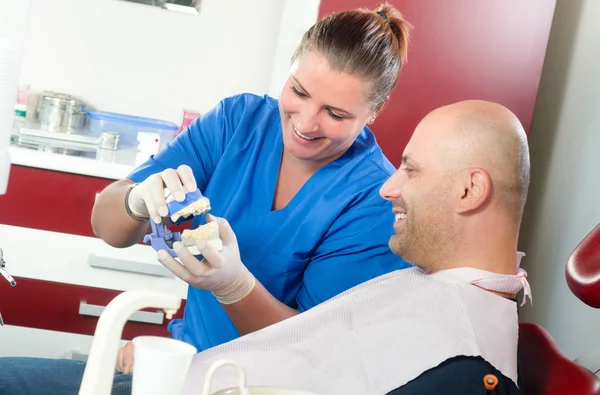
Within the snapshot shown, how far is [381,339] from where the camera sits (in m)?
1.25

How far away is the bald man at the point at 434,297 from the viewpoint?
46.8 inches

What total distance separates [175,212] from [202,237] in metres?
0.10

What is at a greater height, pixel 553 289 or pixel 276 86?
pixel 276 86

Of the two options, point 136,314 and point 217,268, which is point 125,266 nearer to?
point 136,314

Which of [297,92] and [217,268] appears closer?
[217,268]

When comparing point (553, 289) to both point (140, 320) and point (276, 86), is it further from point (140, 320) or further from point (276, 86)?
point (140, 320)

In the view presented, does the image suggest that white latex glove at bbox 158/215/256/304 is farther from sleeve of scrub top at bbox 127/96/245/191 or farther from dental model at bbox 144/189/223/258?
sleeve of scrub top at bbox 127/96/245/191

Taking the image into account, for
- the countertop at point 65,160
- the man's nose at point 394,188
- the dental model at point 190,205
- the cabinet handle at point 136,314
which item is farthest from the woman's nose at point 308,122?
the cabinet handle at point 136,314

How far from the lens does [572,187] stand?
7.63ft

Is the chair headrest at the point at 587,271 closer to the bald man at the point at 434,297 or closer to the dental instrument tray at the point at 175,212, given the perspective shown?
the bald man at the point at 434,297

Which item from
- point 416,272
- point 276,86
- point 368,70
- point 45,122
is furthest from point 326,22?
point 45,122

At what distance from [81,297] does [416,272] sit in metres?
1.28

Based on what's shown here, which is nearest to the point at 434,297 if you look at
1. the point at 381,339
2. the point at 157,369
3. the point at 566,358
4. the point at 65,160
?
the point at 381,339

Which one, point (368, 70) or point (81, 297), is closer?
point (368, 70)
